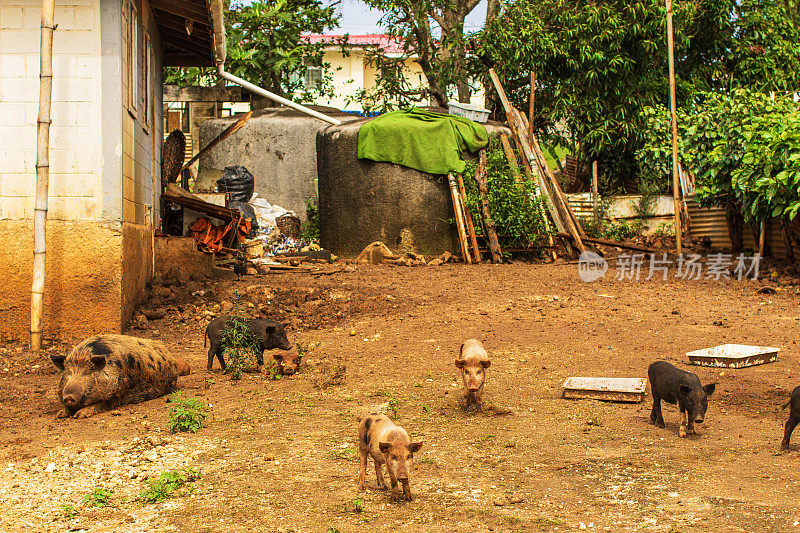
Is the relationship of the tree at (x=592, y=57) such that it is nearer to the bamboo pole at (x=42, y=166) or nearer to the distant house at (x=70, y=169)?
the distant house at (x=70, y=169)

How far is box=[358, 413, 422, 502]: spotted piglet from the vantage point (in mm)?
3547

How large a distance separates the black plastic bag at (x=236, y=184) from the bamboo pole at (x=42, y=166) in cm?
854

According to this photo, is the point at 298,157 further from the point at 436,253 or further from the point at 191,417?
the point at 191,417

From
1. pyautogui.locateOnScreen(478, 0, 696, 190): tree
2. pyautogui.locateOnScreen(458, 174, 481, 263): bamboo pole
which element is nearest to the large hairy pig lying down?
pyautogui.locateOnScreen(458, 174, 481, 263): bamboo pole

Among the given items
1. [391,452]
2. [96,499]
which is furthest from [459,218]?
[96,499]

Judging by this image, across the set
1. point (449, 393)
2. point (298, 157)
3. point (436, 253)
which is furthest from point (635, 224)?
point (449, 393)

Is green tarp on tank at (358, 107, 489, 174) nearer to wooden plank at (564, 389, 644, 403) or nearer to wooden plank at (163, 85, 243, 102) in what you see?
wooden plank at (163, 85, 243, 102)

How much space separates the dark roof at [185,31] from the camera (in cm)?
1049

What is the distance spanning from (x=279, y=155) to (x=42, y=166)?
11843mm

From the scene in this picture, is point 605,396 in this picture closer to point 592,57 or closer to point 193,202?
point 193,202

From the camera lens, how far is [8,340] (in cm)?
748

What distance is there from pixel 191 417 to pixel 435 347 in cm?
341

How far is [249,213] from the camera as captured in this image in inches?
609

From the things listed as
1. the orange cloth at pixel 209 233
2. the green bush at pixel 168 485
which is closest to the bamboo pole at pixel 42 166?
the green bush at pixel 168 485
